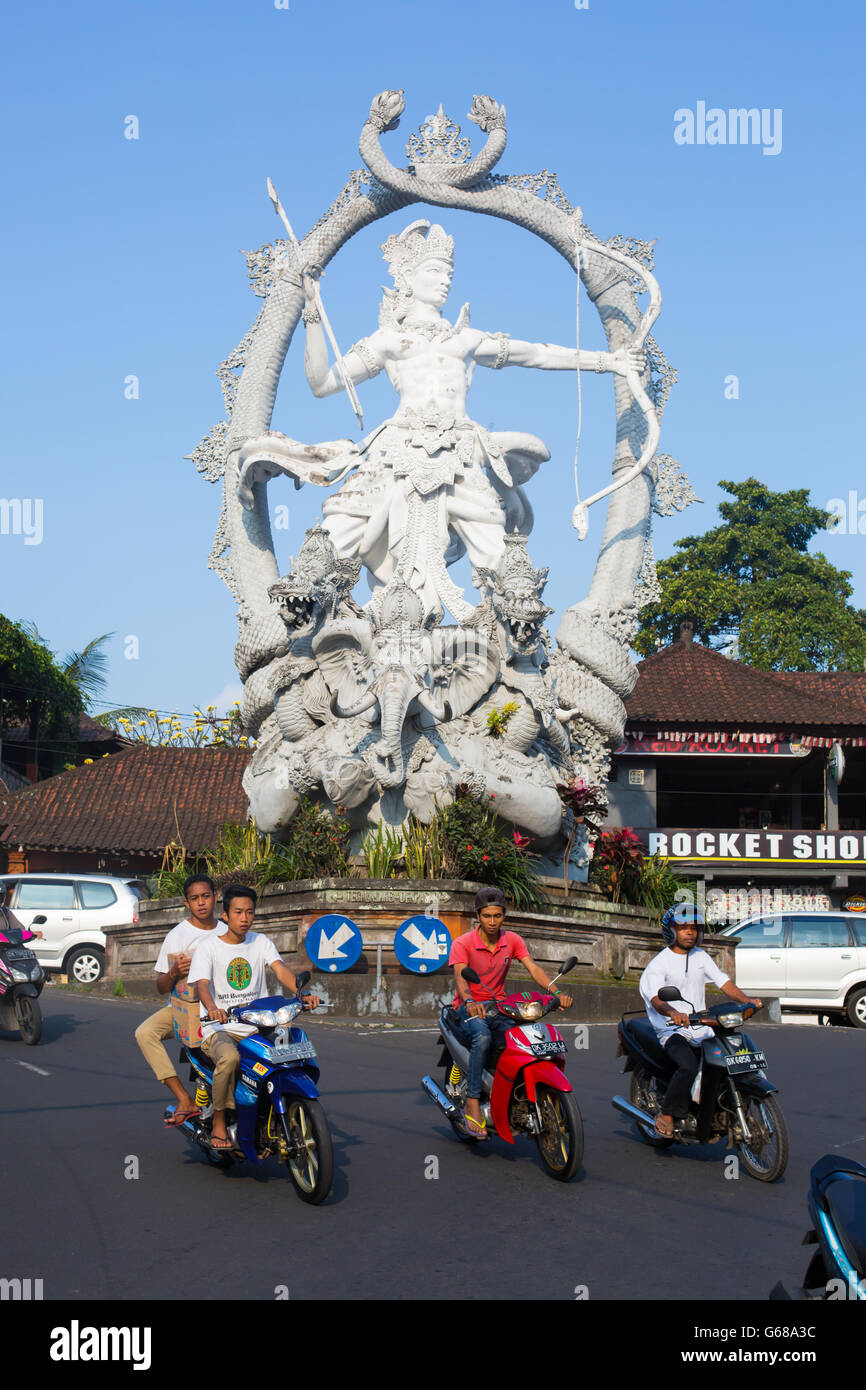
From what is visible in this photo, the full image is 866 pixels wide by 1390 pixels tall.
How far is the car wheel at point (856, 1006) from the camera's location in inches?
719

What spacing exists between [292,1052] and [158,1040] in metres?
1.21

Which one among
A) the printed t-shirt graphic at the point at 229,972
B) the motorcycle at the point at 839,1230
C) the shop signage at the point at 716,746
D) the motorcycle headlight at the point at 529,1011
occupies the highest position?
the shop signage at the point at 716,746

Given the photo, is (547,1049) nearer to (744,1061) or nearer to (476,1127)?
(476,1127)

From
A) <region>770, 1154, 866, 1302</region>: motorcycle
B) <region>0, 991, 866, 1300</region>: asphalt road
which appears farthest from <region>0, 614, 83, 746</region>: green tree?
<region>770, 1154, 866, 1302</region>: motorcycle

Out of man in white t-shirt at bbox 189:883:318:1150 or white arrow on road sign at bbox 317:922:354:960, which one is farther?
white arrow on road sign at bbox 317:922:354:960

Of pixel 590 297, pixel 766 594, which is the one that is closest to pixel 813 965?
pixel 590 297

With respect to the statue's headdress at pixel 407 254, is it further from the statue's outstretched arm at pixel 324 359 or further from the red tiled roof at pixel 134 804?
the red tiled roof at pixel 134 804

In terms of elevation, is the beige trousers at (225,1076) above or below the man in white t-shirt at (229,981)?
below

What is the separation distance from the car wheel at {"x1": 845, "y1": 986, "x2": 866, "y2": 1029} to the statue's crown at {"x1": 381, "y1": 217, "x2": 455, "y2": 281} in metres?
11.1

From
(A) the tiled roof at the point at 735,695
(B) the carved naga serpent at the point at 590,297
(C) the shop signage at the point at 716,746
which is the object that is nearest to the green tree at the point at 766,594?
(A) the tiled roof at the point at 735,695

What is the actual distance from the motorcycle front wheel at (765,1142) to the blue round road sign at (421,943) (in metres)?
6.70

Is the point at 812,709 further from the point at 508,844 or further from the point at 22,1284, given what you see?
the point at 22,1284

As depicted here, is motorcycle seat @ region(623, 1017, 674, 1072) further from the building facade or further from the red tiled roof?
the red tiled roof

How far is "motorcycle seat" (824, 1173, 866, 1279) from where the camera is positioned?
148 inches
